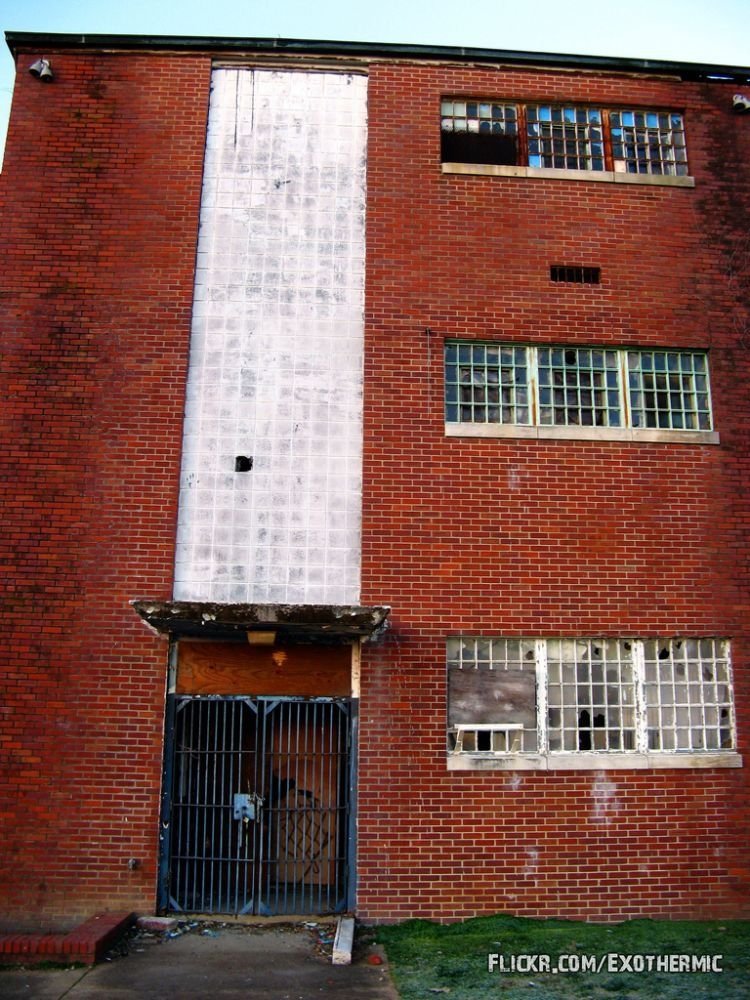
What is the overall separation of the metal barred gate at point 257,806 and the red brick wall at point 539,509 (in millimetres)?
488

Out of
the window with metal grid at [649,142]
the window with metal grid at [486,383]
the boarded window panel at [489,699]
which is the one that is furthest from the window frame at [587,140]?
the boarded window panel at [489,699]

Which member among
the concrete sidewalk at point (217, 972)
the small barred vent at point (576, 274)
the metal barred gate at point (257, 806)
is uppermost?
the small barred vent at point (576, 274)

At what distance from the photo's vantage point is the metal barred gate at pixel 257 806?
916cm

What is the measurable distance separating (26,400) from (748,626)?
8.86 m

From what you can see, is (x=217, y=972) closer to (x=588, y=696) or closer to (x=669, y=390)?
(x=588, y=696)

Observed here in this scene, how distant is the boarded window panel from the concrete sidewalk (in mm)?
2582

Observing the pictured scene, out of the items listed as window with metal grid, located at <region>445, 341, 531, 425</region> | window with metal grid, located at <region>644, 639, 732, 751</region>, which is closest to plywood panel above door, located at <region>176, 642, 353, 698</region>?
window with metal grid, located at <region>445, 341, 531, 425</region>

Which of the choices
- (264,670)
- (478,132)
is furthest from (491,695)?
(478,132)

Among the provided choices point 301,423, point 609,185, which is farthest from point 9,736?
point 609,185

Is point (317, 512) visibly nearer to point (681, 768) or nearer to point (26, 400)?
point (26, 400)

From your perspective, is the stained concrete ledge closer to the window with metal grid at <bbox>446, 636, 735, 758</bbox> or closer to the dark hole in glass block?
the window with metal grid at <bbox>446, 636, 735, 758</bbox>

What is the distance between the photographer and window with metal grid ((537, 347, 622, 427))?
34.5ft

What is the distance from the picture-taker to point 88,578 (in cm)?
961

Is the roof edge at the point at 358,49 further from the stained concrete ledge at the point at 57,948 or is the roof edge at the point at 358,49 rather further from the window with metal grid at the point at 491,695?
the stained concrete ledge at the point at 57,948
